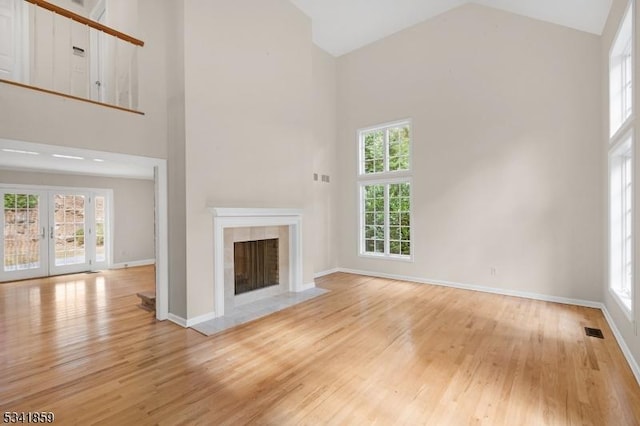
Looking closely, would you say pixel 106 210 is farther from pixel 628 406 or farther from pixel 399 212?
pixel 628 406

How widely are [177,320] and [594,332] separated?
487 cm

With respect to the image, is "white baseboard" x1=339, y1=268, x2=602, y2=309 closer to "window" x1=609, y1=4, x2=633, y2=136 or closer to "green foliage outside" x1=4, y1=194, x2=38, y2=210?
"window" x1=609, y1=4, x2=633, y2=136

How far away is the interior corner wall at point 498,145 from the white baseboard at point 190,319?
3.57 meters

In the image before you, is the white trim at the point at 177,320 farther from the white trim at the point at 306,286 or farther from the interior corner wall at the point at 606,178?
the interior corner wall at the point at 606,178

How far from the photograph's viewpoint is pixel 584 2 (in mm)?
3594

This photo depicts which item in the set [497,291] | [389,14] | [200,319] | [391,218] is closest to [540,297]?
[497,291]

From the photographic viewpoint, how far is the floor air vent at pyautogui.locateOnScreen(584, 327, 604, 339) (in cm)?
328

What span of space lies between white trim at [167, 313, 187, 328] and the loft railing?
107 inches

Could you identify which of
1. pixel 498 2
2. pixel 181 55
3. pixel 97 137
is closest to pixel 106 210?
pixel 97 137

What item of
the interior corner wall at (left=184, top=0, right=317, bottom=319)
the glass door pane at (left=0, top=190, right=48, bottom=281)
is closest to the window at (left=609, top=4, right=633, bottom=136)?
the interior corner wall at (left=184, top=0, right=317, bottom=319)

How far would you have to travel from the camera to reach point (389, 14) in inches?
215

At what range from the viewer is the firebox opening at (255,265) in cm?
452

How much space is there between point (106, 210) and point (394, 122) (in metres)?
7.52

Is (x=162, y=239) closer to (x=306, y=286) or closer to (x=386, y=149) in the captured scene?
(x=306, y=286)
